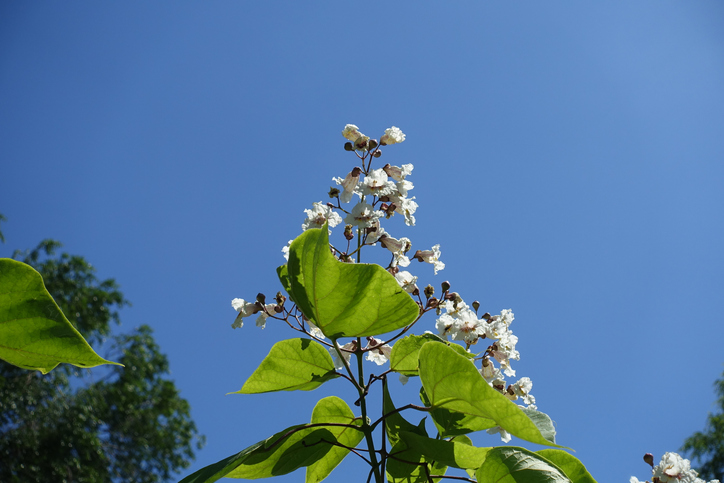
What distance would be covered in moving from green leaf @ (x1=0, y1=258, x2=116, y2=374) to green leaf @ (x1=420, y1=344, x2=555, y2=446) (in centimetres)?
40

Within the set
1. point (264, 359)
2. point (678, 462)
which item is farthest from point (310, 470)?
point (678, 462)

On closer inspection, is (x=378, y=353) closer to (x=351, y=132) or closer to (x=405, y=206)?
(x=405, y=206)

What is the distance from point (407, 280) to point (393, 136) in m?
0.41

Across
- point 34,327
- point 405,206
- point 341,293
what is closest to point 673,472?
point 405,206

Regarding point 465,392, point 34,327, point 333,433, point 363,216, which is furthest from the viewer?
point 363,216

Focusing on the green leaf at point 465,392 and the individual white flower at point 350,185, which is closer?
the green leaf at point 465,392

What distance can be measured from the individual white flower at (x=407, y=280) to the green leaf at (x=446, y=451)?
0.39 metres

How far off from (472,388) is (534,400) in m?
0.72

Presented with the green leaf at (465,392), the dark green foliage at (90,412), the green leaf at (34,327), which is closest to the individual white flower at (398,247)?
the green leaf at (465,392)

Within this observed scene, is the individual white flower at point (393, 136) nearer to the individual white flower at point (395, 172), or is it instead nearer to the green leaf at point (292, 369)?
the individual white flower at point (395, 172)

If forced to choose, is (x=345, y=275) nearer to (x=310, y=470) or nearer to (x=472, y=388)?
(x=472, y=388)

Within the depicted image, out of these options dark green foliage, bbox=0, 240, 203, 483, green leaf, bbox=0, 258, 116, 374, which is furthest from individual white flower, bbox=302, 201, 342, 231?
dark green foliage, bbox=0, 240, 203, 483

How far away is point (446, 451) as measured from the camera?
2.30ft

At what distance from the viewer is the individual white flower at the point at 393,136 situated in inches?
48.9
